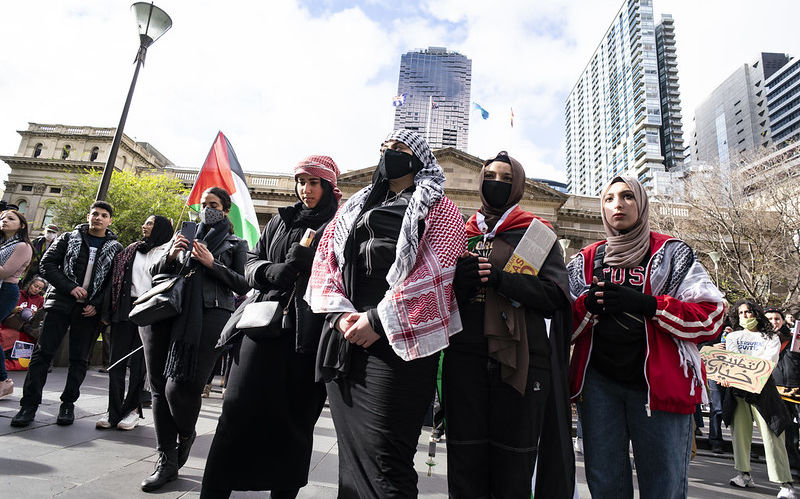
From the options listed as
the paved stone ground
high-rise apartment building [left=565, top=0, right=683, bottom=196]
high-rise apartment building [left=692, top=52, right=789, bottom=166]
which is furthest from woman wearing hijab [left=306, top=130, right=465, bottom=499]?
high-rise apartment building [left=692, top=52, right=789, bottom=166]

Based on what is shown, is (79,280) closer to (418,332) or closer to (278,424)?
(278,424)

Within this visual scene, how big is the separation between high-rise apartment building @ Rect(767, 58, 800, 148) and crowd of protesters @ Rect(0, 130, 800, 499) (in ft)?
359

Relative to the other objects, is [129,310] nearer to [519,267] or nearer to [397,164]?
[397,164]

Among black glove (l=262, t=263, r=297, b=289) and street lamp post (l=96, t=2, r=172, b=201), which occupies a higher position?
street lamp post (l=96, t=2, r=172, b=201)

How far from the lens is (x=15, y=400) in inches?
188

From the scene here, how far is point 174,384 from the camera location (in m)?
2.70

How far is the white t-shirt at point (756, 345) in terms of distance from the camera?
16.6ft

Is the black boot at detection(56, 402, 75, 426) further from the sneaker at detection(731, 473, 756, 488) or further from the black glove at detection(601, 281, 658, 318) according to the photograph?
the sneaker at detection(731, 473, 756, 488)

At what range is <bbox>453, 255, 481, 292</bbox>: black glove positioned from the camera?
1.89m

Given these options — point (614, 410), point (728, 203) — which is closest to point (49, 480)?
point (614, 410)

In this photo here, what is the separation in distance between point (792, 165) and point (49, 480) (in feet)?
87.0

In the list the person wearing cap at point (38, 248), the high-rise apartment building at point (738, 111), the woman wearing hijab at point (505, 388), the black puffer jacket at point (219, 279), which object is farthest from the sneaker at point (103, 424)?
the high-rise apartment building at point (738, 111)

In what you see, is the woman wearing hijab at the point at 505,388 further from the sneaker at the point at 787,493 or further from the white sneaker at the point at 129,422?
the sneaker at the point at 787,493

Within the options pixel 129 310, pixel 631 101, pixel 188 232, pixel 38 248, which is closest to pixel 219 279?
pixel 188 232
